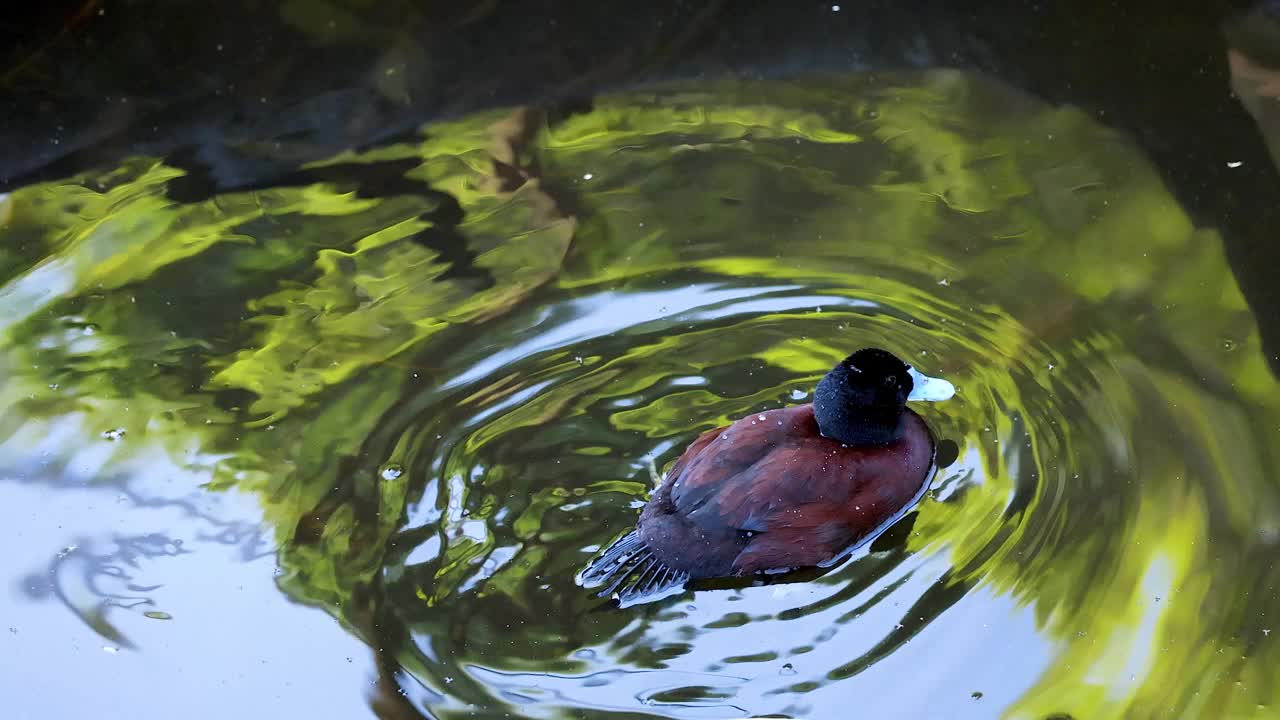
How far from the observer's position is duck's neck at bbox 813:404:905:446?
12.7 feet

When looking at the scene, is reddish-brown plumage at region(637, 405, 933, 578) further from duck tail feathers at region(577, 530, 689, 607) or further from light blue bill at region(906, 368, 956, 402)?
light blue bill at region(906, 368, 956, 402)

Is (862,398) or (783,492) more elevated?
(862,398)

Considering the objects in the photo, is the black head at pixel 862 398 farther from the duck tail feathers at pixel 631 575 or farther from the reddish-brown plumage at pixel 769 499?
the duck tail feathers at pixel 631 575

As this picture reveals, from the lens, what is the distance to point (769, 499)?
144 inches

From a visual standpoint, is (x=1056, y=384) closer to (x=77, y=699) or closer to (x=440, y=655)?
(x=440, y=655)

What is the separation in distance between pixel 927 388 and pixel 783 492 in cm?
65

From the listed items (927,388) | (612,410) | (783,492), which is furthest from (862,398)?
(612,410)

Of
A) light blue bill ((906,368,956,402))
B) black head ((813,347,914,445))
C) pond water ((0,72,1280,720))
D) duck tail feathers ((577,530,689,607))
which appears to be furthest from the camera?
light blue bill ((906,368,956,402))

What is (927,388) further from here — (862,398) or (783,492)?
(783,492)

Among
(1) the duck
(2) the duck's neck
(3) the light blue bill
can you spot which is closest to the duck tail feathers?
(1) the duck

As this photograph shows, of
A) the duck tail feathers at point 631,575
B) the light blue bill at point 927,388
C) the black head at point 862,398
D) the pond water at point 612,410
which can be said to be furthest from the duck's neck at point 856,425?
the duck tail feathers at point 631,575

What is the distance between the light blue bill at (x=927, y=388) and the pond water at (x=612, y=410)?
14 cm

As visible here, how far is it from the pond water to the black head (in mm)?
282

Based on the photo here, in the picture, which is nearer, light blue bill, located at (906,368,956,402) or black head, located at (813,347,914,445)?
black head, located at (813,347,914,445)
